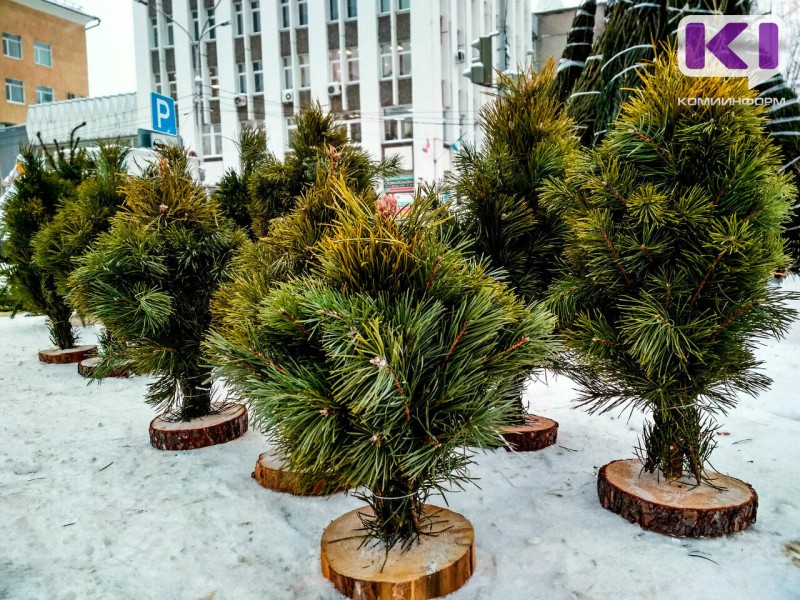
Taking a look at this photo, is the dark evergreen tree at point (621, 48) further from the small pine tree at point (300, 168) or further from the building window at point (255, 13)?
the building window at point (255, 13)

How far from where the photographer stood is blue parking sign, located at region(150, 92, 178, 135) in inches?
378

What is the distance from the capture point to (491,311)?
1.86 meters

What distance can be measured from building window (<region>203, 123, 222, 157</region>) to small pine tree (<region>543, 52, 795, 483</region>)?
25.4 meters

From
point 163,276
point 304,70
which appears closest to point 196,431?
point 163,276

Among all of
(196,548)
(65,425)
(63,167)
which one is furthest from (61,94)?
(196,548)

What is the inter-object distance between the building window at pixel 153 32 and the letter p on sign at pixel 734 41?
2744cm

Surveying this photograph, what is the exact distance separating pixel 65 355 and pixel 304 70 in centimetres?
2016

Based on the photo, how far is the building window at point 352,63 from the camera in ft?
75.0

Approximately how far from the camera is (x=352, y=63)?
23.0 meters

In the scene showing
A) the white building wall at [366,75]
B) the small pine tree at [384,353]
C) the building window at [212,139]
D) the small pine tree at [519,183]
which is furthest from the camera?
the building window at [212,139]

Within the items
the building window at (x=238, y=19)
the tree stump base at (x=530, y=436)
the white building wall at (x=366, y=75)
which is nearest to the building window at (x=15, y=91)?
the white building wall at (x=366, y=75)

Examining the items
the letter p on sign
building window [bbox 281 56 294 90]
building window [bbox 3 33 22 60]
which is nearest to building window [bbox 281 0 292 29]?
building window [bbox 281 56 294 90]

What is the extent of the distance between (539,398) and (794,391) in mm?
1961

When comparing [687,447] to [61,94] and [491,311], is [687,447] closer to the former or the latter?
[491,311]
